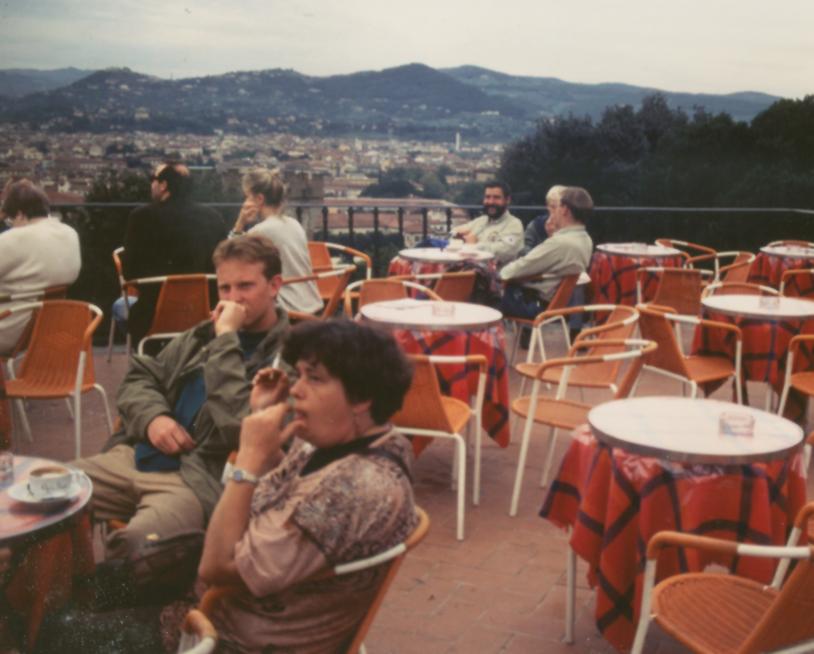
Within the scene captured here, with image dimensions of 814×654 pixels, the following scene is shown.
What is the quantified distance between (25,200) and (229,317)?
8.63 feet

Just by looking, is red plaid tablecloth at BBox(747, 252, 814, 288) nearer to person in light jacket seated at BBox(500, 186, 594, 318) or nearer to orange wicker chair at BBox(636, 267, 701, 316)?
orange wicker chair at BBox(636, 267, 701, 316)

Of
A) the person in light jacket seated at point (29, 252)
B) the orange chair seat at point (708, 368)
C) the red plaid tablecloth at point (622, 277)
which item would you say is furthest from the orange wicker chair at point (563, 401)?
the red plaid tablecloth at point (622, 277)

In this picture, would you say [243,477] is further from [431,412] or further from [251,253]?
[431,412]

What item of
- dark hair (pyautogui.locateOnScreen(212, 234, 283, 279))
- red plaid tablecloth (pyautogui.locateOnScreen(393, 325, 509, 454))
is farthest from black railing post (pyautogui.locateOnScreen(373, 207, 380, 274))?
dark hair (pyautogui.locateOnScreen(212, 234, 283, 279))

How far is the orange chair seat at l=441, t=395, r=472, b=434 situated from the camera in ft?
12.4

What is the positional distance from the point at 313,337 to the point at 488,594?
1.73 meters

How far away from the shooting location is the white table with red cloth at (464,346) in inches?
168

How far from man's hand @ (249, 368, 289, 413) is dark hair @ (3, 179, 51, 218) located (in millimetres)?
3292

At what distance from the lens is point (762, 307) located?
4.96 meters

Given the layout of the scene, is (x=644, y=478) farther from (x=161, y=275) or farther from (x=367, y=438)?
(x=161, y=275)

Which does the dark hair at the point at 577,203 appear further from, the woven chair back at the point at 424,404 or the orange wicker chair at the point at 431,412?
the woven chair back at the point at 424,404

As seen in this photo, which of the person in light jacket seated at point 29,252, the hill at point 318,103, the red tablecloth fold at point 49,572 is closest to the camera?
the red tablecloth fold at point 49,572

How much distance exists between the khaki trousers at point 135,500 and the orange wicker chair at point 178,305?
2.27 metres

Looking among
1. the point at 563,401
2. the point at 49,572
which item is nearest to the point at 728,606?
the point at 49,572
